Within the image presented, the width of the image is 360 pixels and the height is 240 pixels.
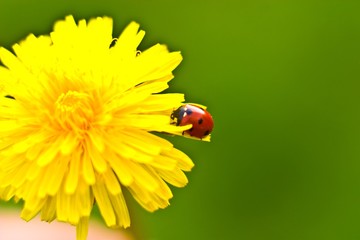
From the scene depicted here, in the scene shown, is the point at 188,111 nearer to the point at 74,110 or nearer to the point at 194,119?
the point at 194,119

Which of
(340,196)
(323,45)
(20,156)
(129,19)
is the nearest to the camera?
(20,156)

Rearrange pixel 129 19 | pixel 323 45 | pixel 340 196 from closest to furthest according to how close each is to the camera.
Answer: pixel 340 196 < pixel 323 45 < pixel 129 19

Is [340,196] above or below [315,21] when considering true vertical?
below

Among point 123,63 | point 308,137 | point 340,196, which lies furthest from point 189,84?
point 123,63

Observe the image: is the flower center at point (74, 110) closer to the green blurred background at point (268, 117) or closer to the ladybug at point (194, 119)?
the ladybug at point (194, 119)

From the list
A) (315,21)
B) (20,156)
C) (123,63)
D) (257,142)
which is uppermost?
(315,21)

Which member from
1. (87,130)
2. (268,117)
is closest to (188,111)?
(87,130)

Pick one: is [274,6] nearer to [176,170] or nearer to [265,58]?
[265,58]

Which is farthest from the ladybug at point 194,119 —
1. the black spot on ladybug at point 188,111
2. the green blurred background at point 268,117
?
the green blurred background at point 268,117
